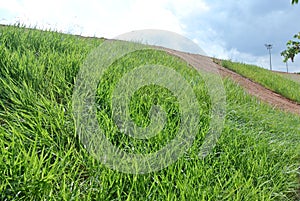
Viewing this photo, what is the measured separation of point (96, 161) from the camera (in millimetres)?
1557

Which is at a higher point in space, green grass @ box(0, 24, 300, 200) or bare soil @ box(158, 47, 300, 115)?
bare soil @ box(158, 47, 300, 115)

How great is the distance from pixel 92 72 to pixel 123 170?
102 cm

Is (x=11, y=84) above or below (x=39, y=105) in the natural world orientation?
above

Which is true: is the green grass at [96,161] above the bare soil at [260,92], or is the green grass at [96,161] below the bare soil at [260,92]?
below

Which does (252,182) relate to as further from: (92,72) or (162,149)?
(92,72)

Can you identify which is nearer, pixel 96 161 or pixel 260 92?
pixel 96 161

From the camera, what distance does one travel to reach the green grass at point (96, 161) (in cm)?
137

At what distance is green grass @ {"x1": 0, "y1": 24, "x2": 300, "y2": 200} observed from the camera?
54.1 inches

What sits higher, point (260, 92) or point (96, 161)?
point (260, 92)

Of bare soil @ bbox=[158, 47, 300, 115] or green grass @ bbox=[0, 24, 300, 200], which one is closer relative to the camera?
green grass @ bbox=[0, 24, 300, 200]

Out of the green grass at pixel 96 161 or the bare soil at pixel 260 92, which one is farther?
the bare soil at pixel 260 92

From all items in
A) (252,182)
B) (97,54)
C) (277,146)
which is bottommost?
(252,182)

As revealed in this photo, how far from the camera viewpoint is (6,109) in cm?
183

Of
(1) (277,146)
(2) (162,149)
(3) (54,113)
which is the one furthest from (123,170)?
(1) (277,146)
